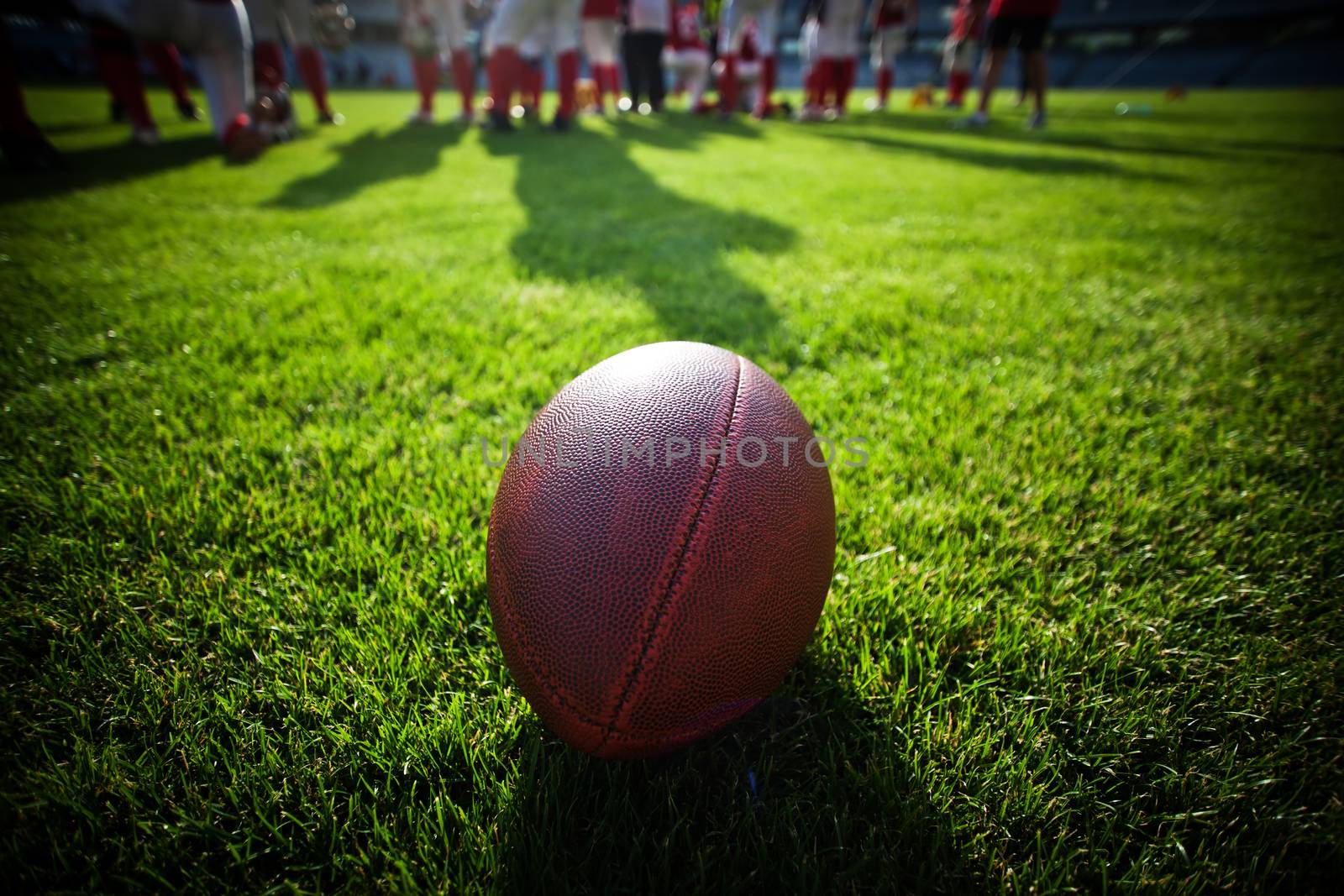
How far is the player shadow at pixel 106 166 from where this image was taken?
14.3 feet

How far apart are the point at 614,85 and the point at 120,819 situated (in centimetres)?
1403

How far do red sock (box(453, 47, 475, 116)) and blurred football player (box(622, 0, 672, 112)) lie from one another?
2.97 m

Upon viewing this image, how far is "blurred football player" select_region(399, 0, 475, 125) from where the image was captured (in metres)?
8.64

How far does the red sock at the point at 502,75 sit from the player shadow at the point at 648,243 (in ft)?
9.07

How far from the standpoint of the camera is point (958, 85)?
13430mm

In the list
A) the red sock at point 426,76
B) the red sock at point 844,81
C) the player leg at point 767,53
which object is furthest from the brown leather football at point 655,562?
the red sock at point 844,81

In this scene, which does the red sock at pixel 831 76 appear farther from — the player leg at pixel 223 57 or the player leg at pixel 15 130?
the player leg at pixel 15 130

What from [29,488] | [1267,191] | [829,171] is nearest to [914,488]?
[29,488]

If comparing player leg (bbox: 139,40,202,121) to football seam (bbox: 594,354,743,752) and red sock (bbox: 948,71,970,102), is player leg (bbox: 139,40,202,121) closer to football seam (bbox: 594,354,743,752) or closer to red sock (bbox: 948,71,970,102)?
football seam (bbox: 594,354,743,752)

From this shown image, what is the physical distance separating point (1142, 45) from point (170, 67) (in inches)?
2026

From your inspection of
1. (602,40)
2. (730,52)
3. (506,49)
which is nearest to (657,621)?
(506,49)

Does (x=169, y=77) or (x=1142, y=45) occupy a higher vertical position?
(x=1142, y=45)

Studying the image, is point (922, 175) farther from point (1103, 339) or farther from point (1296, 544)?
point (1296, 544)

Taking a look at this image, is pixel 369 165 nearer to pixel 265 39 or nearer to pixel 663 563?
pixel 265 39
